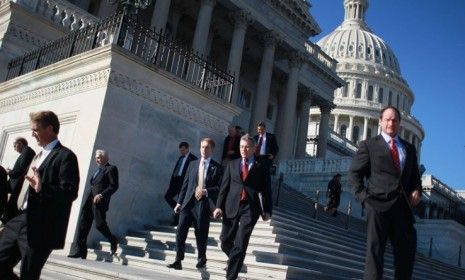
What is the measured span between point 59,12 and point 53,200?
53.1 feet

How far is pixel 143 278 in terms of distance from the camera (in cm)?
573

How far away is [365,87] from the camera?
3762 inches

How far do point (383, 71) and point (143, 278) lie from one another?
329ft

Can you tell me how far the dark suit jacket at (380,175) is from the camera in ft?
15.1

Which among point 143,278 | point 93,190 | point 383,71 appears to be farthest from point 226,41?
point 383,71

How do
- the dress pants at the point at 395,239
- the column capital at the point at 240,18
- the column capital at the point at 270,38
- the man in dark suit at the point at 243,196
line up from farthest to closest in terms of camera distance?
the column capital at the point at 270,38 → the column capital at the point at 240,18 → the man in dark suit at the point at 243,196 → the dress pants at the point at 395,239

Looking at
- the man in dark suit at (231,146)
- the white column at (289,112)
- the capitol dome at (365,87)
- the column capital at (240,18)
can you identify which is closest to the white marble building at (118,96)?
the man in dark suit at (231,146)

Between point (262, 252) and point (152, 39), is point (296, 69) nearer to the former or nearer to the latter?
point (152, 39)

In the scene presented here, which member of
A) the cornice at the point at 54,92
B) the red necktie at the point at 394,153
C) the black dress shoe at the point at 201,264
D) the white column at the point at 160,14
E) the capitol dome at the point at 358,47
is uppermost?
the capitol dome at the point at 358,47

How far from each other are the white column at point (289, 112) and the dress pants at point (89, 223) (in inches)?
1042

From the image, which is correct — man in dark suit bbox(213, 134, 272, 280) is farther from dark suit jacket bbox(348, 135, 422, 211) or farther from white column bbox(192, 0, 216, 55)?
white column bbox(192, 0, 216, 55)

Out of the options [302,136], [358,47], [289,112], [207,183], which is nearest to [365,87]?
[358,47]

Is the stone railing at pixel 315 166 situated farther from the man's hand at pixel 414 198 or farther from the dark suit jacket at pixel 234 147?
the man's hand at pixel 414 198

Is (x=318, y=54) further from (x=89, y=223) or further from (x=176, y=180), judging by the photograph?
(x=89, y=223)
